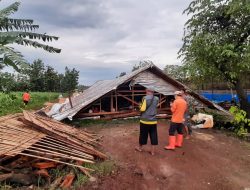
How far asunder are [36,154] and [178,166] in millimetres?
4145

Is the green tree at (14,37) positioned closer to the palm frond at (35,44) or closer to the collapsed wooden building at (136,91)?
the palm frond at (35,44)

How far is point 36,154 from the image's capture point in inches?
336

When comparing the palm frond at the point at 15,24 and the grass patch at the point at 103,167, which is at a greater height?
the palm frond at the point at 15,24

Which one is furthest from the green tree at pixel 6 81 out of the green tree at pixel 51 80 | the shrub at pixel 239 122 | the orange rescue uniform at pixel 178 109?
the green tree at pixel 51 80

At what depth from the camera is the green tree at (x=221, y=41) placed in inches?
637

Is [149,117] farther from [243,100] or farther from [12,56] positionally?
[243,100]

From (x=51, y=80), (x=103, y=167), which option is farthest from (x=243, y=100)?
(x=51, y=80)

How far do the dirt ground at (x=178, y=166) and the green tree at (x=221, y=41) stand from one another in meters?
5.53

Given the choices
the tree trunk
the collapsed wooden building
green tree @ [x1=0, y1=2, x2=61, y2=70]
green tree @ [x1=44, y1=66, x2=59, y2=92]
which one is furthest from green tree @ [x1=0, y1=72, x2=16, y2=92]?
green tree @ [x1=44, y1=66, x2=59, y2=92]

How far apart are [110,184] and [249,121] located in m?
10.9

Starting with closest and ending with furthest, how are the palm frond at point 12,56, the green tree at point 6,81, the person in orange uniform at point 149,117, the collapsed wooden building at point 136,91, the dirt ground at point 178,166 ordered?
1. the palm frond at point 12,56
2. the green tree at point 6,81
3. the dirt ground at point 178,166
4. the person in orange uniform at point 149,117
5. the collapsed wooden building at point 136,91

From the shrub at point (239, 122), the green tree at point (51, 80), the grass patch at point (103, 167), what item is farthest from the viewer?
the green tree at point (51, 80)

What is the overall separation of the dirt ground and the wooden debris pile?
0.92 m

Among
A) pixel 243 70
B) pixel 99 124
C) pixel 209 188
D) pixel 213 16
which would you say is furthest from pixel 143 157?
pixel 213 16
